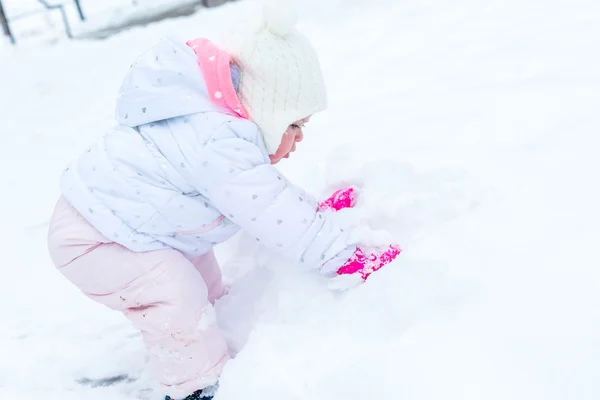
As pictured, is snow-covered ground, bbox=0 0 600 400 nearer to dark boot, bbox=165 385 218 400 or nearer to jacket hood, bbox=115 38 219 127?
dark boot, bbox=165 385 218 400

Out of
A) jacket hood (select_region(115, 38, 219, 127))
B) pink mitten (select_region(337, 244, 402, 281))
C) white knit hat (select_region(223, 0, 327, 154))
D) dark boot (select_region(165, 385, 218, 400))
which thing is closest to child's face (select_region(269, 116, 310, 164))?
white knit hat (select_region(223, 0, 327, 154))

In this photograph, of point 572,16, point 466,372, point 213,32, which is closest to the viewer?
point 466,372

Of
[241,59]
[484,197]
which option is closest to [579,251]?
[484,197]

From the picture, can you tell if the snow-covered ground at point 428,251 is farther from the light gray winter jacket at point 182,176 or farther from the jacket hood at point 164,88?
the jacket hood at point 164,88

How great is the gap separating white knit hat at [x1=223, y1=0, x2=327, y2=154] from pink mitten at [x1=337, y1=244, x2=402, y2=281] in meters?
0.36

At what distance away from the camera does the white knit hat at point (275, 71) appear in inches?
60.4

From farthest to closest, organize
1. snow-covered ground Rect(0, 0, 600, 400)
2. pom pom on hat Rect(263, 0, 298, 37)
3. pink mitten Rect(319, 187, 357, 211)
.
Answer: pink mitten Rect(319, 187, 357, 211) < pom pom on hat Rect(263, 0, 298, 37) < snow-covered ground Rect(0, 0, 600, 400)

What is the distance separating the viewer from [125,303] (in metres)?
1.69

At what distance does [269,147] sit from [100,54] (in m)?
4.13

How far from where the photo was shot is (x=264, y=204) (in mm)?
1569

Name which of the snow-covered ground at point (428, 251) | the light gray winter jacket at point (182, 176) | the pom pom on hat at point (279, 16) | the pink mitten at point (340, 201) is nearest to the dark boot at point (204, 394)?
the snow-covered ground at point (428, 251)

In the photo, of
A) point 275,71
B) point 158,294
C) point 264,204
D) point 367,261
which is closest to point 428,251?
point 367,261

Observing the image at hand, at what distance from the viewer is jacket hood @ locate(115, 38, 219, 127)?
1588mm

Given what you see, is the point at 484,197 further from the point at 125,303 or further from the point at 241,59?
the point at 125,303
